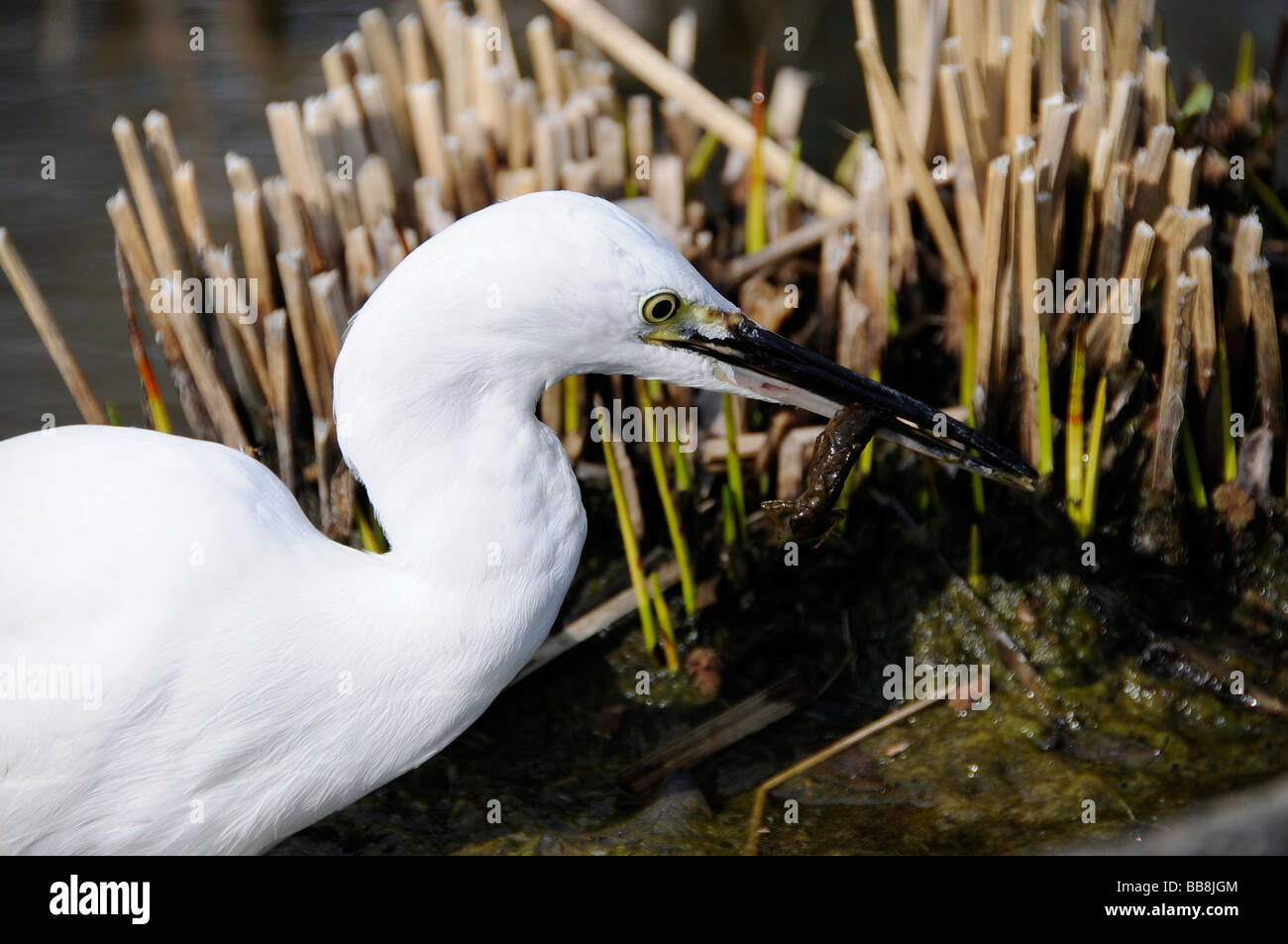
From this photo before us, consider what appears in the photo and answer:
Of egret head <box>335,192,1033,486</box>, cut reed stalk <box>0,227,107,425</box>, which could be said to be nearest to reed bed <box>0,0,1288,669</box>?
cut reed stalk <box>0,227,107,425</box>

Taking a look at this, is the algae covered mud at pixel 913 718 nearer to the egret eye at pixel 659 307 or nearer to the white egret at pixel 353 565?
the white egret at pixel 353 565

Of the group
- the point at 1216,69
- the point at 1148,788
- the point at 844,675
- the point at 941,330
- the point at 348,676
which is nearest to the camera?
the point at 348,676

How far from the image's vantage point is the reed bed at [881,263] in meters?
2.81

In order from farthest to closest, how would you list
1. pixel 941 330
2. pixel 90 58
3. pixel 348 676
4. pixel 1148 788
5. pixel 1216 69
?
1. pixel 90 58
2. pixel 1216 69
3. pixel 941 330
4. pixel 1148 788
5. pixel 348 676

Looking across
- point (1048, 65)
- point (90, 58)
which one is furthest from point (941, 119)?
point (90, 58)

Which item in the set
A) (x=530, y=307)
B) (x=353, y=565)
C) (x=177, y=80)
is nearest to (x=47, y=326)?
(x=353, y=565)

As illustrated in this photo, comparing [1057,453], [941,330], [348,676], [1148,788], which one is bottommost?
[1148,788]

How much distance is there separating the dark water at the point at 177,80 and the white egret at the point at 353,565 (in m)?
2.17

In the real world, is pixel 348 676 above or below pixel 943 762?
above

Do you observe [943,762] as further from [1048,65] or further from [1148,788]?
[1048,65]

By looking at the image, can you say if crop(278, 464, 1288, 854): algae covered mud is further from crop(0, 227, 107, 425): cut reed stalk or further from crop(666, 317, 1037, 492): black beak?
crop(0, 227, 107, 425): cut reed stalk

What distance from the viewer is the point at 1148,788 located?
8.66ft

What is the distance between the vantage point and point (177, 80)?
5676 millimetres

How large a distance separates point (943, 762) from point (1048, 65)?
1.56m
